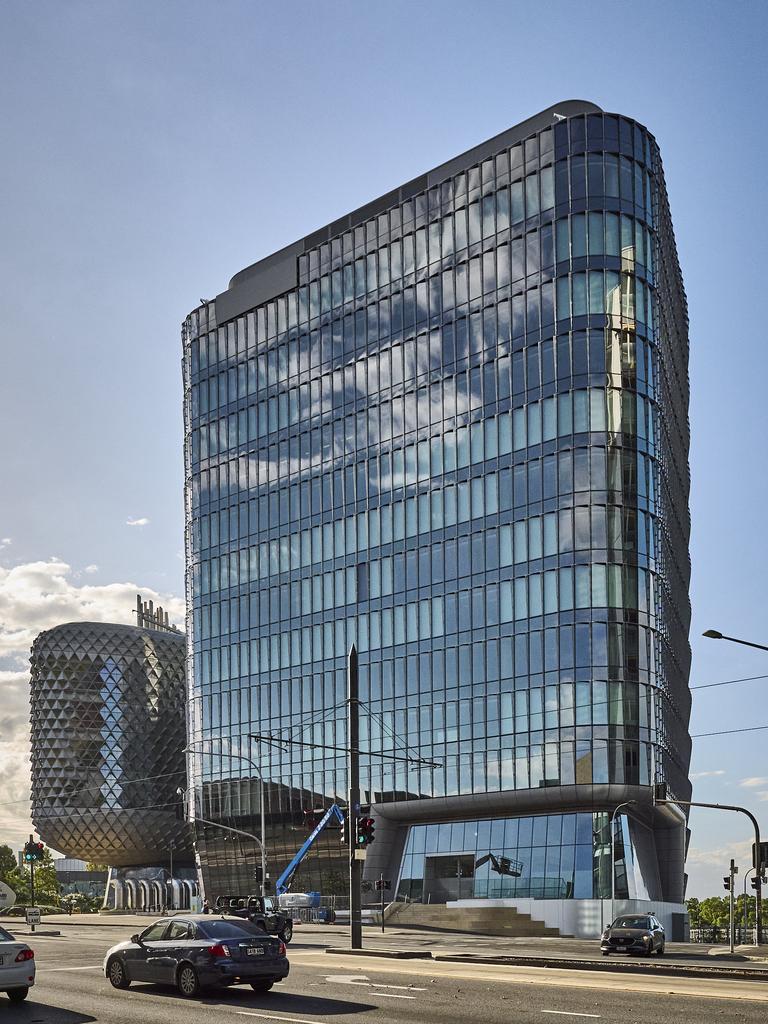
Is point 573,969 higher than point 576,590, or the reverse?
point 576,590

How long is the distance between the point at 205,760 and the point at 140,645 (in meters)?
49.1

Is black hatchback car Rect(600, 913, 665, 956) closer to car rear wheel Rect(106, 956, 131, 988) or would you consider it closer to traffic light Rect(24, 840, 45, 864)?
car rear wheel Rect(106, 956, 131, 988)

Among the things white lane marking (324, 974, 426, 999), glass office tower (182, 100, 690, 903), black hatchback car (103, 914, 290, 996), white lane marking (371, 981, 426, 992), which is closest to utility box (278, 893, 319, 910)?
glass office tower (182, 100, 690, 903)

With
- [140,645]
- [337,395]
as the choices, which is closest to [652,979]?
[337,395]

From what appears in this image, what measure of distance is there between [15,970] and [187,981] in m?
3.29

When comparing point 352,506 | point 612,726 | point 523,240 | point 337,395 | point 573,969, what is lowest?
point 573,969

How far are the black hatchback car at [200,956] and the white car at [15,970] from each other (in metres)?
2.54

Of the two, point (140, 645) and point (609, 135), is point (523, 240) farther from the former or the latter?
point (140, 645)

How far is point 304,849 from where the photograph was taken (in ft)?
298

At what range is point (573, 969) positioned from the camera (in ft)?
104

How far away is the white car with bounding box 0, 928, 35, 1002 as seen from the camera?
75.9 ft

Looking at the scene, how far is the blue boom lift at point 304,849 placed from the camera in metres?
88.1

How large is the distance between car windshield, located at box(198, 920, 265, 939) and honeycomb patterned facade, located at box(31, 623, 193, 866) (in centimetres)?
12327

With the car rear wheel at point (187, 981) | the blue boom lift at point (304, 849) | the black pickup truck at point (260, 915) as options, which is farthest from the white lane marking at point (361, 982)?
the blue boom lift at point (304, 849)
